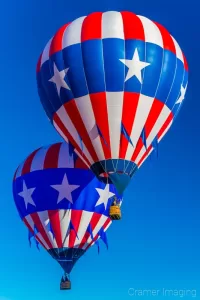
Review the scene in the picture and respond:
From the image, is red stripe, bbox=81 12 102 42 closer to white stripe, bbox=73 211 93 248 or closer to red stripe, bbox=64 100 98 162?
red stripe, bbox=64 100 98 162

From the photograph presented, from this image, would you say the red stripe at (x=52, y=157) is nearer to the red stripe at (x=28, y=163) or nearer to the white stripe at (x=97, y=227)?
the red stripe at (x=28, y=163)

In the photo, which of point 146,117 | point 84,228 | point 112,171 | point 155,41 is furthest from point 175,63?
point 84,228

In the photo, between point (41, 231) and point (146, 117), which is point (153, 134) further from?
point (41, 231)

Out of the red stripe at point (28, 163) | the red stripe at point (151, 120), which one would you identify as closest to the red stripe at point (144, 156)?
the red stripe at point (151, 120)

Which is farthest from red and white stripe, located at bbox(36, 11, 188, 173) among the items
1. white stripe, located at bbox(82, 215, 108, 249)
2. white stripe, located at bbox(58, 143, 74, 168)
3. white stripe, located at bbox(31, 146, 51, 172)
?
white stripe, located at bbox(82, 215, 108, 249)

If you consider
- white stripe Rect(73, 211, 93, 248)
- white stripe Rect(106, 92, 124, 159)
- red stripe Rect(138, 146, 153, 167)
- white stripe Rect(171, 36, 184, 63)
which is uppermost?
white stripe Rect(171, 36, 184, 63)

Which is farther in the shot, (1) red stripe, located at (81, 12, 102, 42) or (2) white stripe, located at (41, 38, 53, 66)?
(2) white stripe, located at (41, 38, 53, 66)

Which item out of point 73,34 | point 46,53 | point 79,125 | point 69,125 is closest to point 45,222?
point 69,125
